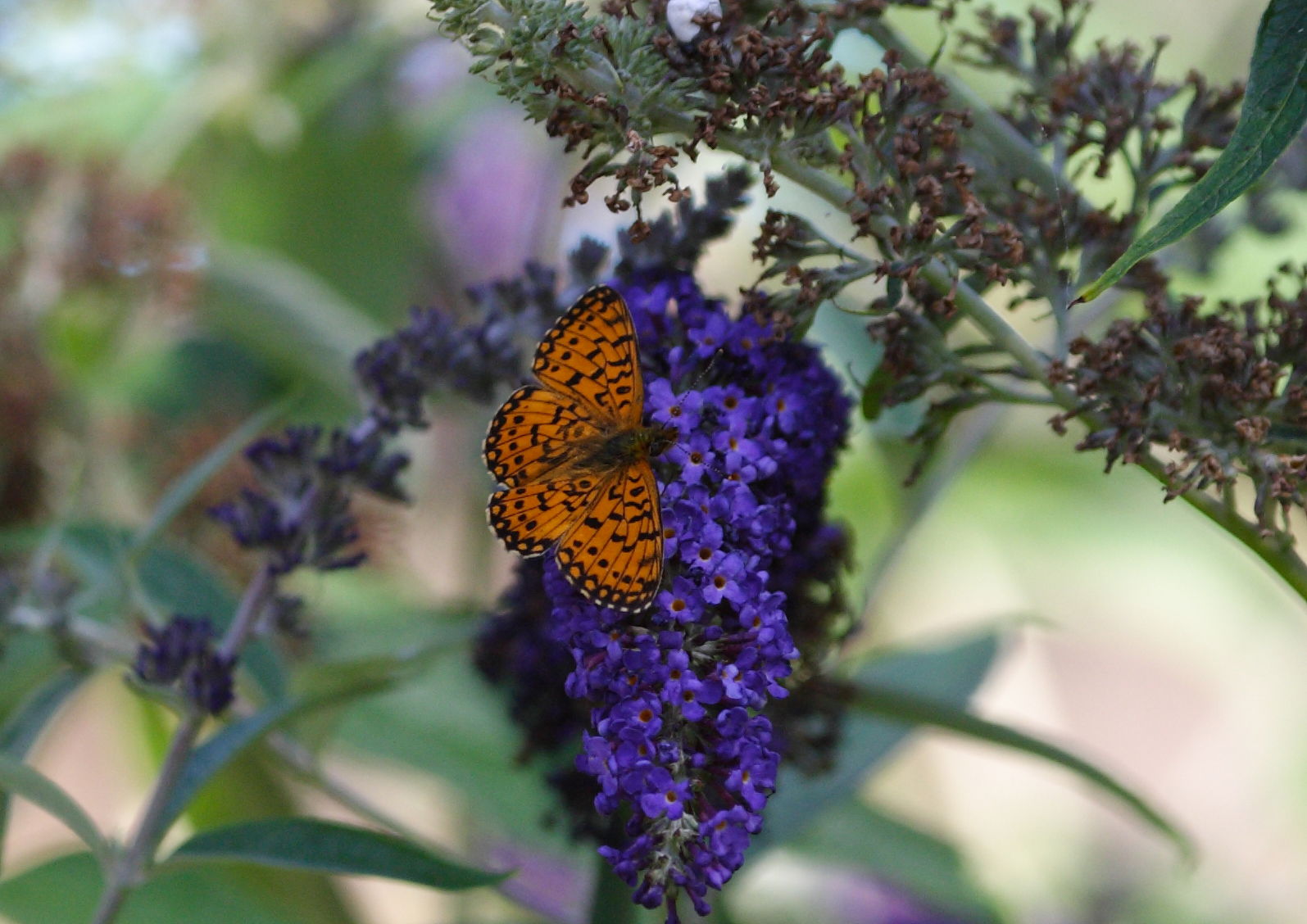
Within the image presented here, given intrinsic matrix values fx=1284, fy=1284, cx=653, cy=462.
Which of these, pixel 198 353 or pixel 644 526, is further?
pixel 198 353

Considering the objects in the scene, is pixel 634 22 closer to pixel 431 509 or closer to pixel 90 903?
pixel 90 903

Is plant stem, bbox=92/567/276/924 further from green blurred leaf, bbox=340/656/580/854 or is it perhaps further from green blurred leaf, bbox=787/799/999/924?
green blurred leaf, bbox=787/799/999/924

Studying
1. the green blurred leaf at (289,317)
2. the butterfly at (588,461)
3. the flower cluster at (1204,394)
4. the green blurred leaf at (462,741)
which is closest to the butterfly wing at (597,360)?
the butterfly at (588,461)

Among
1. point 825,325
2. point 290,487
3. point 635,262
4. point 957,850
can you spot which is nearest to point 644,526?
point 635,262

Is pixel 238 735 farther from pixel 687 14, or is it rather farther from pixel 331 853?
pixel 687 14

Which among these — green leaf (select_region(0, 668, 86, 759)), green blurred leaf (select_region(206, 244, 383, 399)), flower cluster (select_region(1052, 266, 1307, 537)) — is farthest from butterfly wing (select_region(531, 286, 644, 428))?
green blurred leaf (select_region(206, 244, 383, 399))

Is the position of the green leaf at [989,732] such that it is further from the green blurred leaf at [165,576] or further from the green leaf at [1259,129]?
the green blurred leaf at [165,576]
